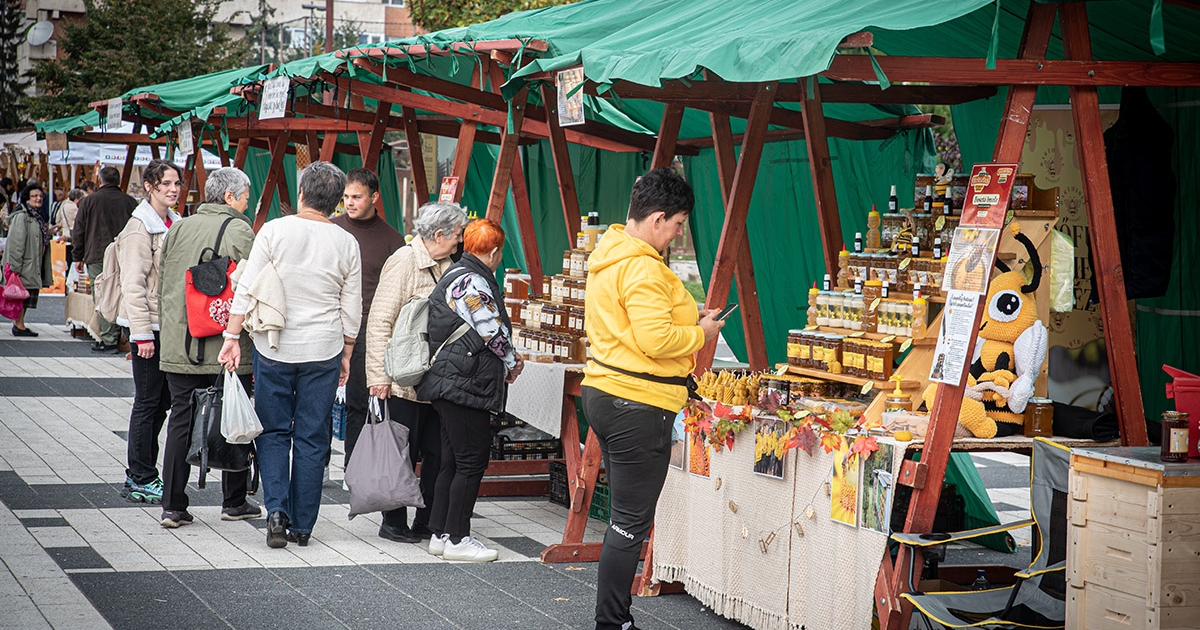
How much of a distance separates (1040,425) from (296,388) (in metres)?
3.53

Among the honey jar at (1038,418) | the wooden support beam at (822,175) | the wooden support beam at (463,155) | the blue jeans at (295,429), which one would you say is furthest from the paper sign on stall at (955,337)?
the wooden support beam at (463,155)

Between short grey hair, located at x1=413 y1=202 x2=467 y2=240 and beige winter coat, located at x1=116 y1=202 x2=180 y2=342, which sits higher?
short grey hair, located at x1=413 y1=202 x2=467 y2=240

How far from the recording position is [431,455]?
6707mm

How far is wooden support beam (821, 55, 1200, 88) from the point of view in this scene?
447 cm

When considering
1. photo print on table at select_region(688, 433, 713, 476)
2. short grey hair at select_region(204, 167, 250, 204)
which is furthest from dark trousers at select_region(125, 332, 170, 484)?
photo print on table at select_region(688, 433, 713, 476)

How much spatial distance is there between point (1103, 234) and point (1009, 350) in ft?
2.42

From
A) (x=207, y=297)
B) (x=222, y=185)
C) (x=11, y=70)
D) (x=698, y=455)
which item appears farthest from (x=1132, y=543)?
(x=11, y=70)

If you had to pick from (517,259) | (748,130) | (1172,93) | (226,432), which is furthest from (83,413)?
(1172,93)

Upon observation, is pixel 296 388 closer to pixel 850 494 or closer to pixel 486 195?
pixel 850 494

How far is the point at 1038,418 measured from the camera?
5066 millimetres

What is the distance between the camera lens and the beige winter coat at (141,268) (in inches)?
262

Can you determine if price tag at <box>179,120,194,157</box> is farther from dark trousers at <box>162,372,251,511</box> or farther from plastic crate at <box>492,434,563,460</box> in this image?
dark trousers at <box>162,372,251,511</box>

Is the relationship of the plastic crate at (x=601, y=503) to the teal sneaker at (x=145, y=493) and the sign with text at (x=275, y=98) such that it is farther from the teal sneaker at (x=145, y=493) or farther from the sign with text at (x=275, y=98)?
the sign with text at (x=275, y=98)

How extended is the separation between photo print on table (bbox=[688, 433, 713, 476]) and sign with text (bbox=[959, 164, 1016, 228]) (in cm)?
166
